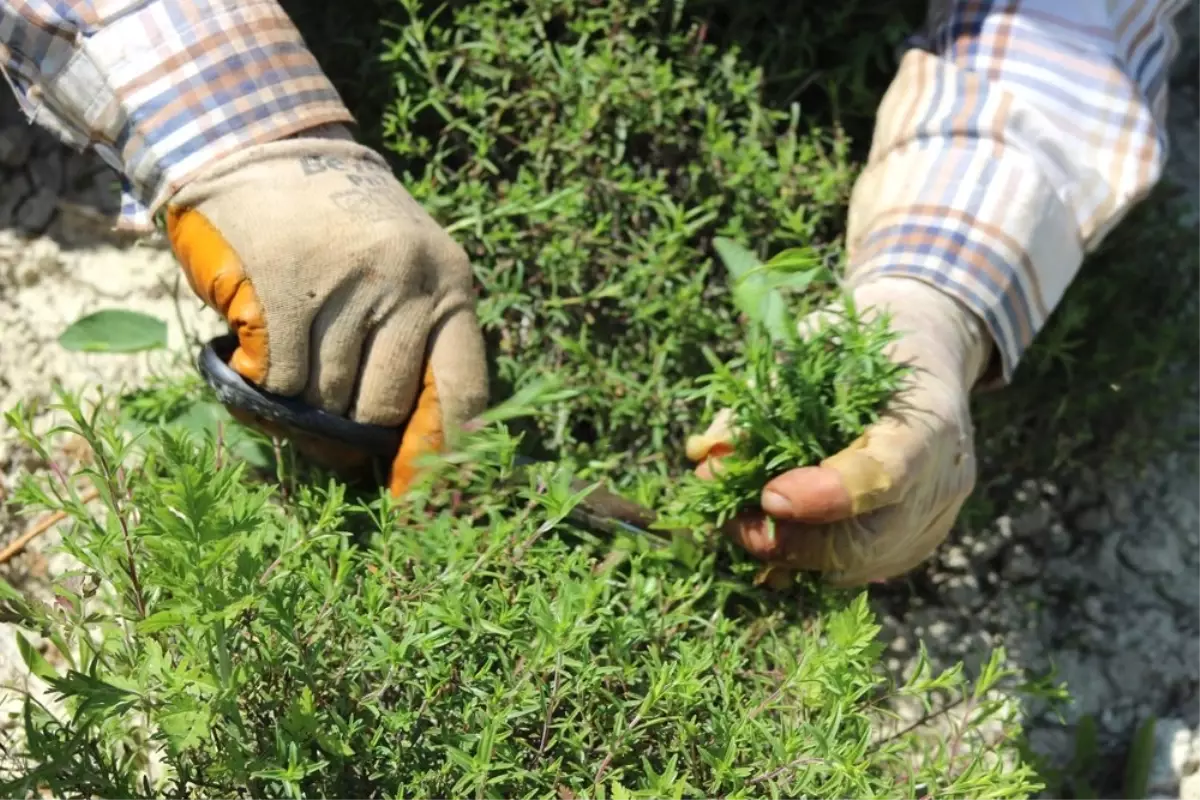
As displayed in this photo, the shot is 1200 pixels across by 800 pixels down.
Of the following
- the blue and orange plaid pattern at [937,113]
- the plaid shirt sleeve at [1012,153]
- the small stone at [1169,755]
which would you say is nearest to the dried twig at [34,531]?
the blue and orange plaid pattern at [937,113]

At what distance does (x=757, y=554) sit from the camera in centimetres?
161

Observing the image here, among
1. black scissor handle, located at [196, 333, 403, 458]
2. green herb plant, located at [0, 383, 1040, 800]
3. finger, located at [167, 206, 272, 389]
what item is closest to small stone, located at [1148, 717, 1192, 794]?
green herb plant, located at [0, 383, 1040, 800]

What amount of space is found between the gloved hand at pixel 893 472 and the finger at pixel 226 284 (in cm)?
67

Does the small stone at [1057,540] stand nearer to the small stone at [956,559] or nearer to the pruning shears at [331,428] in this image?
the small stone at [956,559]

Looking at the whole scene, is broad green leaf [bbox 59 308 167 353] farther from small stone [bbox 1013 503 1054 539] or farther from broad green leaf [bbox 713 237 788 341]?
small stone [bbox 1013 503 1054 539]

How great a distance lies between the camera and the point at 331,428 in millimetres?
1645

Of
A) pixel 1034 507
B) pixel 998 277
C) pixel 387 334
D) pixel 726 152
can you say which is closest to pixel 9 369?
pixel 387 334

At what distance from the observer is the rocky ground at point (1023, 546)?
2145 mm

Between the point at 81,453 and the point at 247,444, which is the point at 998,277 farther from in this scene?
the point at 81,453

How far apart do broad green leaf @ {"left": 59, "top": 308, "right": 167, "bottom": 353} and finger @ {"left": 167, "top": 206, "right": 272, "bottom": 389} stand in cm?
38

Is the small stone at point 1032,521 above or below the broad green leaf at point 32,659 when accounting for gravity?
below

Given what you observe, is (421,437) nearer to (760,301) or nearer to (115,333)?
(760,301)

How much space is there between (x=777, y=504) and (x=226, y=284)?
2.83ft

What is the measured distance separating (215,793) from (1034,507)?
1730 mm
